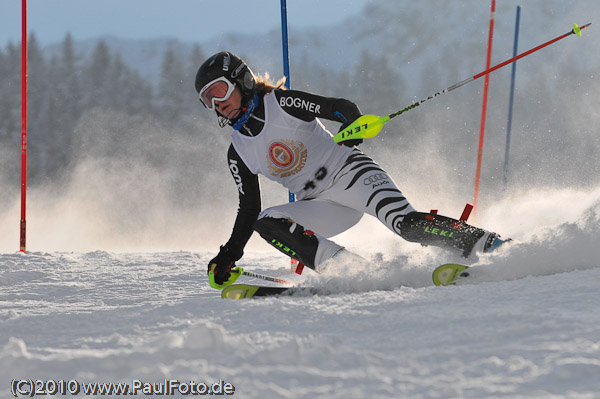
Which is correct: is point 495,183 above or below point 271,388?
above

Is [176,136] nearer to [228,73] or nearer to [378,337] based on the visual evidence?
[228,73]

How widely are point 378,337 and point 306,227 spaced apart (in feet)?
4.32

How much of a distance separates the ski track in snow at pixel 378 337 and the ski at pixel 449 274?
4 cm

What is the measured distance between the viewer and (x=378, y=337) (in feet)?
3.88

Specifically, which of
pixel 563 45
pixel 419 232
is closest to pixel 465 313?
pixel 419 232

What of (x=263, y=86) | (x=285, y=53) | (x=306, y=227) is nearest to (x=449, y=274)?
(x=306, y=227)

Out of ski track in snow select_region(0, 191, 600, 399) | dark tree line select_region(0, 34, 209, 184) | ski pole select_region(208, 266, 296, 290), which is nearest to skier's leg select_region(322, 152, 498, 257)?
ski track in snow select_region(0, 191, 600, 399)

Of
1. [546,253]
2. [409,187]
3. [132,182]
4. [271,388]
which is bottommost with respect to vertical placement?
[271,388]

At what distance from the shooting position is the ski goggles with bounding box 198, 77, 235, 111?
2348 millimetres

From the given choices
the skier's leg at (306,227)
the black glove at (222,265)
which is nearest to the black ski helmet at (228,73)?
the skier's leg at (306,227)

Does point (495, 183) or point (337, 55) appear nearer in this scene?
point (495, 183)

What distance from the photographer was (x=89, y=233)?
7.93 meters

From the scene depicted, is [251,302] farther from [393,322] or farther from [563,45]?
[563,45]

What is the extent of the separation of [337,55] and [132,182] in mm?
39987
